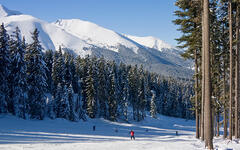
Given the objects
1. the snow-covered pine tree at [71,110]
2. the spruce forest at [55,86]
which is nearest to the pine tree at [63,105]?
the spruce forest at [55,86]

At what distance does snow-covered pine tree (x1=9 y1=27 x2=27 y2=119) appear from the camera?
35594 mm

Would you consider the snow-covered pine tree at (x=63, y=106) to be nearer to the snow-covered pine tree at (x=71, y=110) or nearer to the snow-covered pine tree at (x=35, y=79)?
the snow-covered pine tree at (x=71, y=110)

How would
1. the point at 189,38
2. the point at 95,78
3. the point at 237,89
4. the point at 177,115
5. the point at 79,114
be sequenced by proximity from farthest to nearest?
the point at 177,115 → the point at 95,78 → the point at 79,114 → the point at 189,38 → the point at 237,89

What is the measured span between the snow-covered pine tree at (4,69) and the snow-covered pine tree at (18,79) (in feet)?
3.86

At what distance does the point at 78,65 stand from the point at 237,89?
5375cm

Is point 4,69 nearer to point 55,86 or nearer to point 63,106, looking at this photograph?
point 63,106

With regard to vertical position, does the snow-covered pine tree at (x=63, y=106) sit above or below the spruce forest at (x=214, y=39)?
below

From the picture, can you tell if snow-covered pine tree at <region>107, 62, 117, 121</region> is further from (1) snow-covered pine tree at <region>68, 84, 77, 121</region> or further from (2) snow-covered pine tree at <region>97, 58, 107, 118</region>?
(1) snow-covered pine tree at <region>68, 84, 77, 121</region>

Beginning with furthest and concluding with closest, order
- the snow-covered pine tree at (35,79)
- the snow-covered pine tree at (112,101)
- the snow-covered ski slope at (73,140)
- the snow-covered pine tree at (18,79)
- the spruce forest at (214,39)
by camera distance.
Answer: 1. the snow-covered pine tree at (112,101)
2. the snow-covered pine tree at (35,79)
3. the snow-covered pine tree at (18,79)
4. the spruce forest at (214,39)
5. the snow-covered ski slope at (73,140)

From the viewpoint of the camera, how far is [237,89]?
18828 mm

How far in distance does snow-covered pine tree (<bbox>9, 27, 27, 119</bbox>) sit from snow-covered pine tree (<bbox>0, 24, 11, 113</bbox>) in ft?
3.86

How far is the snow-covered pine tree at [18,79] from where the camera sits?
117 ft

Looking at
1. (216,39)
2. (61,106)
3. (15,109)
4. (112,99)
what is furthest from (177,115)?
(216,39)

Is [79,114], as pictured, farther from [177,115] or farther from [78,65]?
[177,115]
